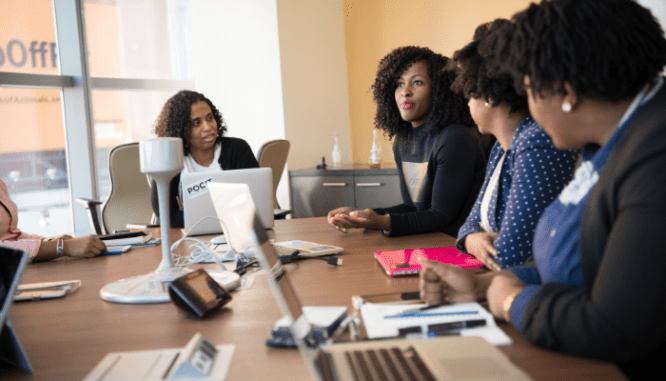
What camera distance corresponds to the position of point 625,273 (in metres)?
0.77

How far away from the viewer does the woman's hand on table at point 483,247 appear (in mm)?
1437

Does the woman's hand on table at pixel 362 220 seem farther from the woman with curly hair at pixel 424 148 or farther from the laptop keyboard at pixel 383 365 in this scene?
→ the laptop keyboard at pixel 383 365

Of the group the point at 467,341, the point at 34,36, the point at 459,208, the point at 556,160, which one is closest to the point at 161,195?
the point at 467,341

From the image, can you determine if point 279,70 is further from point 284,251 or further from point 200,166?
point 284,251

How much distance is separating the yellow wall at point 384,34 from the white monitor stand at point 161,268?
2.87 meters

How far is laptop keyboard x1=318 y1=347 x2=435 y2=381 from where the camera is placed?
74 cm

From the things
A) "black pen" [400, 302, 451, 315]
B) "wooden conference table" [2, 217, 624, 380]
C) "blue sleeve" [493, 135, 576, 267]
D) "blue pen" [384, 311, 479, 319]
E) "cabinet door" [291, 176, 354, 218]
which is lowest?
"cabinet door" [291, 176, 354, 218]

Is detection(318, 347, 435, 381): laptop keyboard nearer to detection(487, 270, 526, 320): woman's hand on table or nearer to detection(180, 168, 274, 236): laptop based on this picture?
detection(487, 270, 526, 320): woman's hand on table

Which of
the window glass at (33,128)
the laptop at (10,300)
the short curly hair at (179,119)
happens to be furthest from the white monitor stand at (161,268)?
the window glass at (33,128)

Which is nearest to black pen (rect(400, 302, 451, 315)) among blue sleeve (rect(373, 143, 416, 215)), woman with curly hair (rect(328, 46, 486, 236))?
woman with curly hair (rect(328, 46, 486, 236))

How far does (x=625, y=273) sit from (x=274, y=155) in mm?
3325

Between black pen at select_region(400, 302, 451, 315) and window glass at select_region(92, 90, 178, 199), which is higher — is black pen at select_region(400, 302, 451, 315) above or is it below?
below

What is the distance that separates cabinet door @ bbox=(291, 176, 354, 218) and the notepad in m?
3.21

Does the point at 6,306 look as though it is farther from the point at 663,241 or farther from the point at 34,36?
the point at 34,36
